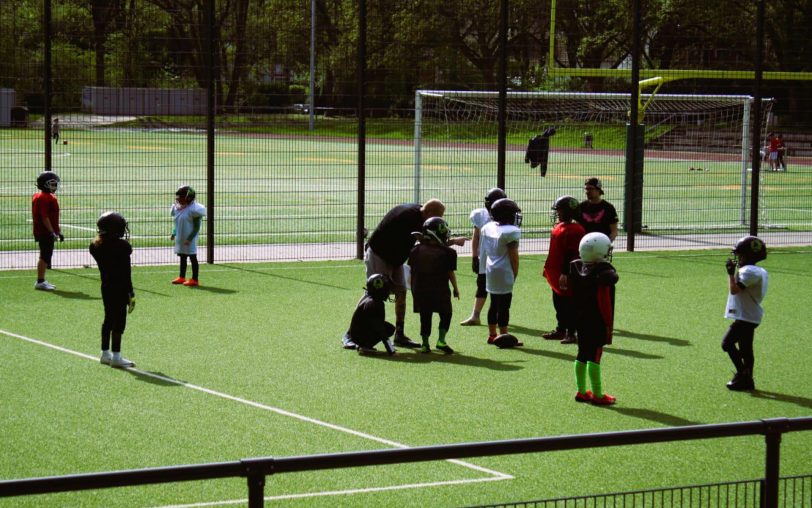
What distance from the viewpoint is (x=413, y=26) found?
20.6m

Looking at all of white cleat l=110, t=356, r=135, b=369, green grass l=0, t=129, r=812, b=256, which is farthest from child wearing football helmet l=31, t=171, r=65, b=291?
white cleat l=110, t=356, r=135, b=369

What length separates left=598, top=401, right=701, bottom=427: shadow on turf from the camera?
9.19m

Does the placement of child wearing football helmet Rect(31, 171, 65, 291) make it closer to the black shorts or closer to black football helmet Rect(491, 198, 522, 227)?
the black shorts

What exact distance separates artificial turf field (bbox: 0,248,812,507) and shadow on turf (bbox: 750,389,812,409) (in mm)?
32

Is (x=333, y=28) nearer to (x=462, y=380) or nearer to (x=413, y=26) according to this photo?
(x=413, y=26)

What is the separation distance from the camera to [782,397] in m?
10.1

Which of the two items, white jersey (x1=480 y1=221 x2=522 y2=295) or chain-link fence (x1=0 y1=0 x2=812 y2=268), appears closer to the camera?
white jersey (x1=480 y1=221 x2=522 y2=295)

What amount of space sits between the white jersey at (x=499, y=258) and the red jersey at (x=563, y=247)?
0.40 m

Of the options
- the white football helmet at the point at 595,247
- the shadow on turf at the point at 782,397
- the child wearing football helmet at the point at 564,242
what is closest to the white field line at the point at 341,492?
the white football helmet at the point at 595,247

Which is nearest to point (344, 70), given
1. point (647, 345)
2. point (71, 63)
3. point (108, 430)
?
point (71, 63)

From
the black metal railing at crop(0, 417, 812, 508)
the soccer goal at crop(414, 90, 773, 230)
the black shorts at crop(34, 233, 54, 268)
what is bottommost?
the black shorts at crop(34, 233, 54, 268)

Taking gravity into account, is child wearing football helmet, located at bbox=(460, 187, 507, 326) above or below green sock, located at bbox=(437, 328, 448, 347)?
above

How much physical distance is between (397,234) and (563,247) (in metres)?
1.79

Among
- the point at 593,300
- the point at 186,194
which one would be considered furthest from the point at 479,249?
the point at 186,194
